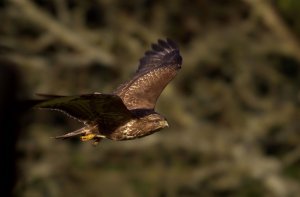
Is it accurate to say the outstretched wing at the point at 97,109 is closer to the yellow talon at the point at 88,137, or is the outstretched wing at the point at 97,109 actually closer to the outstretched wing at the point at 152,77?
the yellow talon at the point at 88,137

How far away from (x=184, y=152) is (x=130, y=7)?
217cm

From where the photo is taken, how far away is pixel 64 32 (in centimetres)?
1137

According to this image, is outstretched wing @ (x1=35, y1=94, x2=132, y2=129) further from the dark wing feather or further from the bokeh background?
the bokeh background

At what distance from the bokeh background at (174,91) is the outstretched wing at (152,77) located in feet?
22.3

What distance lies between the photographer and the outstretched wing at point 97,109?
1.81 meters

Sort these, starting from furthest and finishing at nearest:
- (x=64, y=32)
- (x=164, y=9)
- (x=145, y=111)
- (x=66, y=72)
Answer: (x=164, y=9) < (x=66, y=72) < (x=64, y=32) < (x=145, y=111)

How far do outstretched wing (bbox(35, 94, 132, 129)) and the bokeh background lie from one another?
8922 mm

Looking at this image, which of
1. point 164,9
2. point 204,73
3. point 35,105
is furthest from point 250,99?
point 35,105

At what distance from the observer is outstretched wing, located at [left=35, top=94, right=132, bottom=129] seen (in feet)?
5.92

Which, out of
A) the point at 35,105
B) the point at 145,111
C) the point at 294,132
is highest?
the point at 294,132

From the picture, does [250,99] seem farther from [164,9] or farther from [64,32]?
[64,32]

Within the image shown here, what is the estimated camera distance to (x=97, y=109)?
195cm

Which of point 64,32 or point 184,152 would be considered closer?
point 64,32

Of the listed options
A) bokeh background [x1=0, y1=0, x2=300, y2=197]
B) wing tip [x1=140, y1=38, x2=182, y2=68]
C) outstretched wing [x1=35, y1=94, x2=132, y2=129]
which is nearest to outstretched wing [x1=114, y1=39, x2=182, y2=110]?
wing tip [x1=140, y1=38, x2=182, y2=68]
